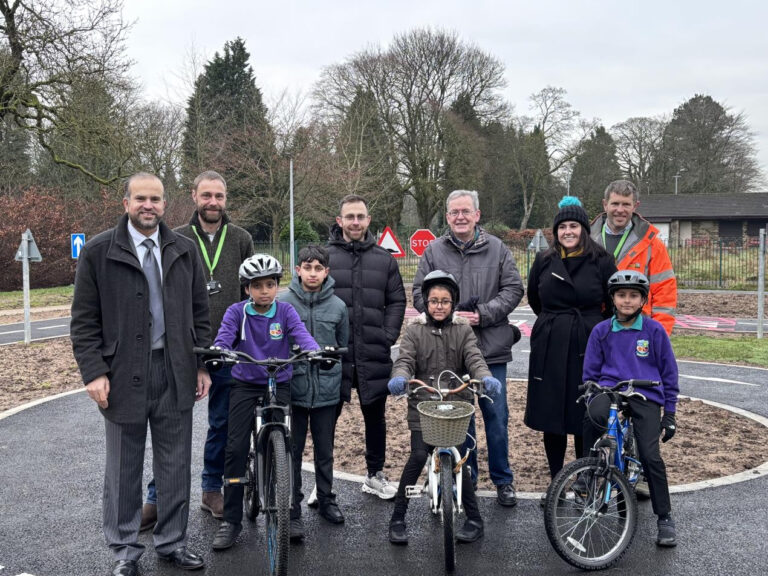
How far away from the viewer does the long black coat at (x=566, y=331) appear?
5.06 metres

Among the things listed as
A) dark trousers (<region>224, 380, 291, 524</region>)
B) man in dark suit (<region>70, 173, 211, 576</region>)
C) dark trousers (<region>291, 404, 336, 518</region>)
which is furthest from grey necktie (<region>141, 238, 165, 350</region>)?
dark trousers (<region>291, 404, 336, 518</region>)

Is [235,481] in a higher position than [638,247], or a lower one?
lower

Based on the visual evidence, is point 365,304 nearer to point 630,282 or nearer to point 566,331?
point 566,331

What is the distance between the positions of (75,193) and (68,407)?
30.0 m

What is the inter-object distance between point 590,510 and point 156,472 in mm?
2599

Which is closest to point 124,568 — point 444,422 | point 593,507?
point 444,422

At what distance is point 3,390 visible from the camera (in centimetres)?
994

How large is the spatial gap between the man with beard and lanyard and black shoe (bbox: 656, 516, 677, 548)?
113 inches

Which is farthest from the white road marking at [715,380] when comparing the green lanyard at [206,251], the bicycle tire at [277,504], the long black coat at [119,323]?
the long black coat at [119,323]

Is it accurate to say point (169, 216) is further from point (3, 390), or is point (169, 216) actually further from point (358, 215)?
point (358, 215)

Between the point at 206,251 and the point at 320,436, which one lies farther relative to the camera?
the point at 206,251

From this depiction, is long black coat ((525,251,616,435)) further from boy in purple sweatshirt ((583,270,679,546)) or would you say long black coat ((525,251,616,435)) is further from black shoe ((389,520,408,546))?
black shoe ((389,520,408,546))

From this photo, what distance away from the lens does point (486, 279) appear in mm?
5332

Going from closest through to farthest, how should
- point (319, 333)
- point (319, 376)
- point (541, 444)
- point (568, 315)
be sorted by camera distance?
point (319, 376) → point (319, 333) → point (568, 315) → point (541, 444)
